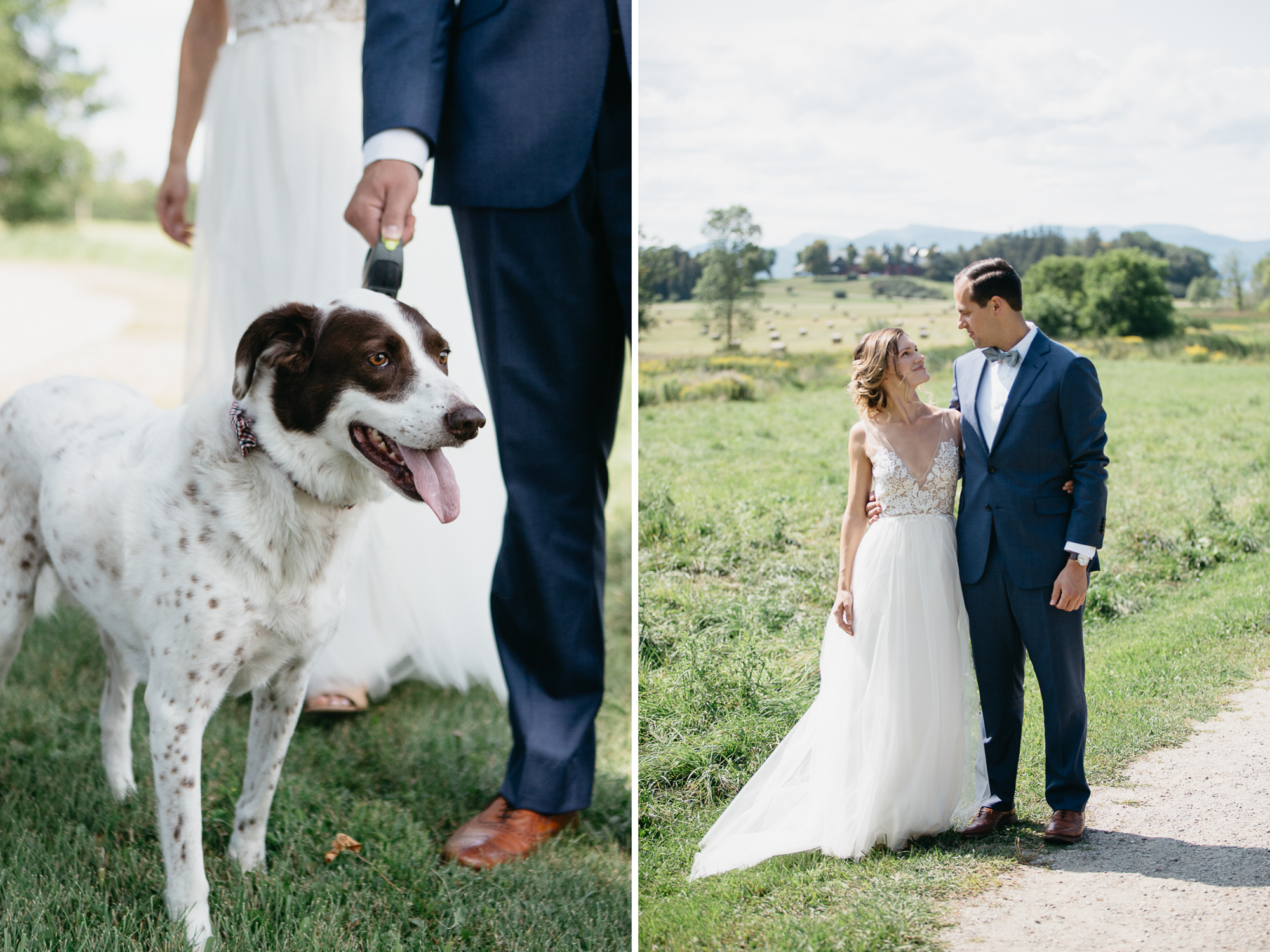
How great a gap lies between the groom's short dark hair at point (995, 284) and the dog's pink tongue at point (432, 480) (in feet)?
4.19

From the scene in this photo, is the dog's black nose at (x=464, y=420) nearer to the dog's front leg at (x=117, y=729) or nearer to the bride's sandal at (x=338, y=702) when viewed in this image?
the dog's front leg at (x=117, y=729)

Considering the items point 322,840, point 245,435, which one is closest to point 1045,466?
point 245,435

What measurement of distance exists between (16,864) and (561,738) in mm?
1545

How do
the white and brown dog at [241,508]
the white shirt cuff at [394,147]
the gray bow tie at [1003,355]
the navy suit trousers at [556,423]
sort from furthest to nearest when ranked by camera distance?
the navy suit trousers at [556,423]
the white shirt cuff at [394,147]
the gray bow tie at [1003,355]
the white and brown dog at [241,508]

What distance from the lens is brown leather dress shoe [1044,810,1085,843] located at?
7.14 feet

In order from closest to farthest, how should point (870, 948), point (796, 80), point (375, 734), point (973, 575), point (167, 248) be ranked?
point (870, 948)
point (973, 575)
point (796, 80)
point (375, 734)
point (167, 248)

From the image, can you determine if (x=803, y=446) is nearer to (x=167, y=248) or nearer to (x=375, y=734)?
(x=375, y=734)

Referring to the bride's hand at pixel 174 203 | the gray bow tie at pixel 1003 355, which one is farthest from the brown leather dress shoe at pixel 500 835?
the bride's hand at pixel 174 203

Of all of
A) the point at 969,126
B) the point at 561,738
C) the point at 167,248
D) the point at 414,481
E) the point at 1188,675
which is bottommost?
the point at 561,738

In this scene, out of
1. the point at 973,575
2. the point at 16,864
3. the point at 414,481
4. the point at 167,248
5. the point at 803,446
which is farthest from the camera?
the point at 167,248

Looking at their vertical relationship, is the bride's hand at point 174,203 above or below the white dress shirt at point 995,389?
above

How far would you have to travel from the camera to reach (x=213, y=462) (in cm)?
249

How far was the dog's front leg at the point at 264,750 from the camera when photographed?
2822 millimetres

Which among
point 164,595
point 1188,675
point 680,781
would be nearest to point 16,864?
Answer: point 164,595
